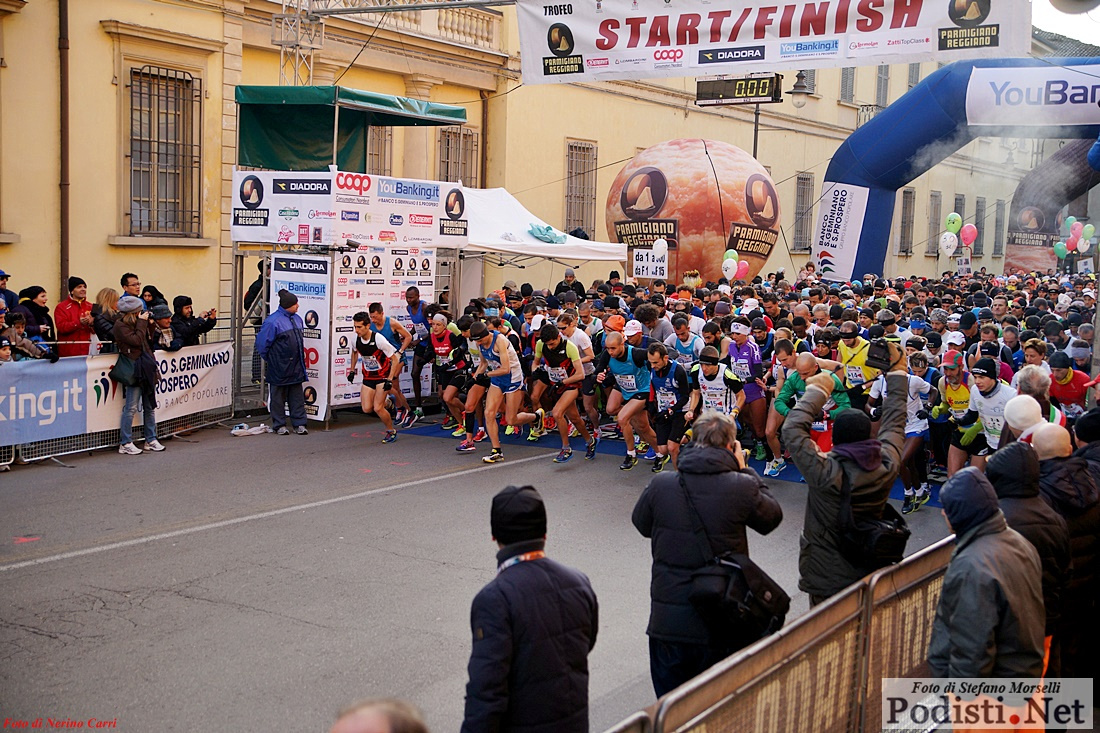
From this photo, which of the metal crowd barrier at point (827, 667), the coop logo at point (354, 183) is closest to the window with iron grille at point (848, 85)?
the coop logo at point (354, 183)

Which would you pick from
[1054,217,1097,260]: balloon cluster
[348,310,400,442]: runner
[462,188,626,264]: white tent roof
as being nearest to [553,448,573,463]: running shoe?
[348,310,400,442]: runner

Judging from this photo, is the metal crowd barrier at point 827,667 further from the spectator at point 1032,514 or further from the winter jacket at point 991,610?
the spectator at point 1032,514

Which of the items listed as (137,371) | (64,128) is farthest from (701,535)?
(64,128)

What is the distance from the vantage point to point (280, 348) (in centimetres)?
1395

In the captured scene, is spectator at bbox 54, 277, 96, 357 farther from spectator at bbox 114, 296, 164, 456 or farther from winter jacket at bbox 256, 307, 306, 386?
winter jacket at bbox 256, 307, 306, 386

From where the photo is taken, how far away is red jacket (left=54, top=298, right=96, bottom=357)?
13.1 metres

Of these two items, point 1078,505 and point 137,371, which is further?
point 137,371

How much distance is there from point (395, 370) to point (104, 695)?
8047mm

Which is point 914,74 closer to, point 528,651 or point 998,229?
point 998,229

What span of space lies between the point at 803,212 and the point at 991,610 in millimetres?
36465

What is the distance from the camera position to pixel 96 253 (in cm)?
1766

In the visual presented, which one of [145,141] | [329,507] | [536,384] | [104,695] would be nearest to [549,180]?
[145,141]

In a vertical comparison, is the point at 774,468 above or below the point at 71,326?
below

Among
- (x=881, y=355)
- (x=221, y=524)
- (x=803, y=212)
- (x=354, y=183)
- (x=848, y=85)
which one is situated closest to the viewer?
(x=881, y=355)
